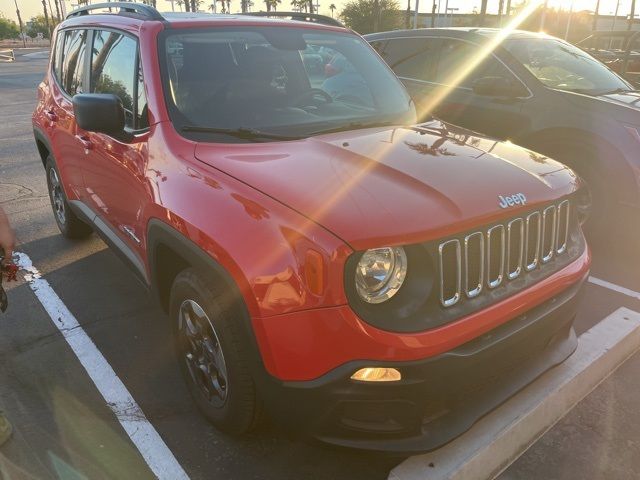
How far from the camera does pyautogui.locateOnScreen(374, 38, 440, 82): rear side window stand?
19.3 ft

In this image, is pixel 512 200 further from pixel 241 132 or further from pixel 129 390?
pixel 129 390

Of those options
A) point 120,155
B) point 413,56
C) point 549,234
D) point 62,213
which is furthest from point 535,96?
point 62,213

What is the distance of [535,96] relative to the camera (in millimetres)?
5027

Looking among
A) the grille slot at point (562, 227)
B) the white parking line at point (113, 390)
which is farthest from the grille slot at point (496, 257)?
the white parking line at point (113, 390)

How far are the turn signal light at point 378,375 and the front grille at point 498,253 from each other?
1.03ft

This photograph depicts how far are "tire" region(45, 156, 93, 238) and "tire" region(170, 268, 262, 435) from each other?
253 cm

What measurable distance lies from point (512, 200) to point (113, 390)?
7.37 feet

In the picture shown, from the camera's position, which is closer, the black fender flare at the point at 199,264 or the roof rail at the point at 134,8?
the black fender flare at the point at 199,264

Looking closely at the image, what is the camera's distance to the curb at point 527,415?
2.27 metres

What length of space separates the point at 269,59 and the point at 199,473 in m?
2.28

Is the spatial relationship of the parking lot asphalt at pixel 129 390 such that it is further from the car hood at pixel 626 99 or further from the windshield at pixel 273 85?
the windshield at pixel 273 85

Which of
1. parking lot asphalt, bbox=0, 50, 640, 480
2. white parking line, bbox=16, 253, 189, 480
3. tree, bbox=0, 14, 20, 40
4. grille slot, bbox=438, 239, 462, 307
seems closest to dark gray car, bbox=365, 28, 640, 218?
parking lot asphalt, bbox=0, 50, 640, 480

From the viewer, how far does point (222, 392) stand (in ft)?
8.43

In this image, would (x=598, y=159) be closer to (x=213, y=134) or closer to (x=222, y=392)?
(x=213, y=134)
